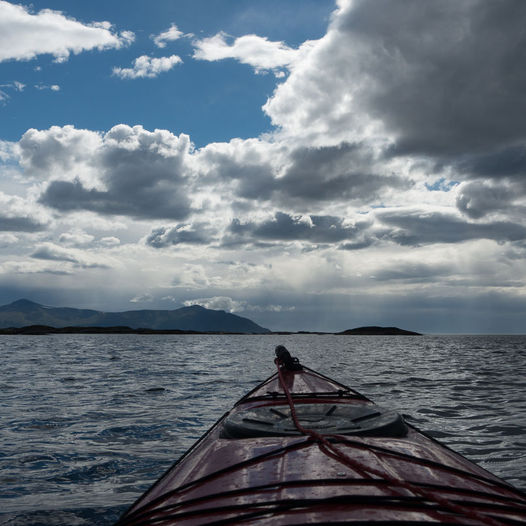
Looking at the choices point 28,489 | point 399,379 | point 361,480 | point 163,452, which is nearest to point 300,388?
point 163,452

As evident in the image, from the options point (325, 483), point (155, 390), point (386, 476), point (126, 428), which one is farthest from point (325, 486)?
point (155, 390)

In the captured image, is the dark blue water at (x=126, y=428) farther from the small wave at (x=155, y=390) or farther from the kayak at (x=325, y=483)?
the kayak at (x=325, y=483)

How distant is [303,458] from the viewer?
13.3 feet

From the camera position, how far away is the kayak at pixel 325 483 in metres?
3.02

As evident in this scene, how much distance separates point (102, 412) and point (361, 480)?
11.0 m

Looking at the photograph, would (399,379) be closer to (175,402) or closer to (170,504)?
(175,402)

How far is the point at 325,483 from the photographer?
343 cm

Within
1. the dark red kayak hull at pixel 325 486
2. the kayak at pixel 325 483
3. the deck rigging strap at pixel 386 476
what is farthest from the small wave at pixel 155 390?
the deck rigging strap at pixel 386 476

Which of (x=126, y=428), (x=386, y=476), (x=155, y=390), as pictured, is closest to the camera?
(x=386, y=476)

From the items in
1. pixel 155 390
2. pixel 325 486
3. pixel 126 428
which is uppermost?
pixel 325 486

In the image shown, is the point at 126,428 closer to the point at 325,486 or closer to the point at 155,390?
the point at 155,390

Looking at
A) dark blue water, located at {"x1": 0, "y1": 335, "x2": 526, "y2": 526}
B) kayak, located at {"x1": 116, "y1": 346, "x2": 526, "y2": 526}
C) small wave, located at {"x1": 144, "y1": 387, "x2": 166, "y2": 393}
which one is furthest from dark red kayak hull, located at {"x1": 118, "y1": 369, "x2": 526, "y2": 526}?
small wave, located at {"x1": 144, "y1": 387, "x2": 166, "y2": 393}

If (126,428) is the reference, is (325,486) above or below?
above

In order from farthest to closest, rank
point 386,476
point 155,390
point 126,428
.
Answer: point 155,390
point 126,428
point 386,476
